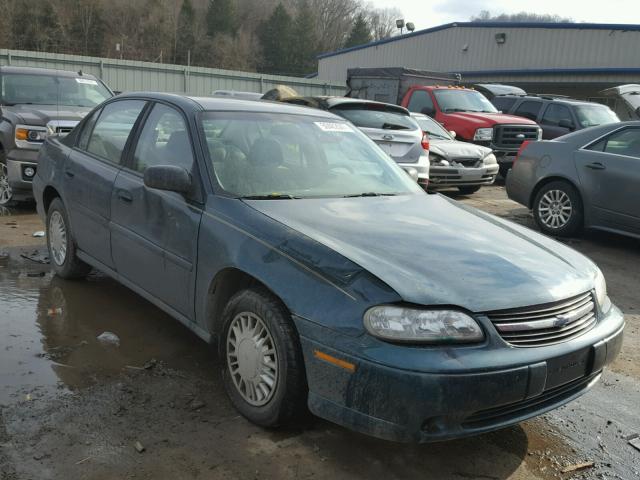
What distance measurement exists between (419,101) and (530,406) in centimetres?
1237

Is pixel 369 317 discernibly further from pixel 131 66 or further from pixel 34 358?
pixel 131 66

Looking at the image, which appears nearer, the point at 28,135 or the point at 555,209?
the point at 28,135

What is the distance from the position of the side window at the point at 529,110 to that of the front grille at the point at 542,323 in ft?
41.4

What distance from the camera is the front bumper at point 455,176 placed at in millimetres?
10297

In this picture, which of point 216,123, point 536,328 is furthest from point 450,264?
point 216,123

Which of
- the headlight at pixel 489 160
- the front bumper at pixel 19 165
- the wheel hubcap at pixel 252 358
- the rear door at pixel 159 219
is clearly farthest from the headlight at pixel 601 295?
the headlight at pixel 489 160

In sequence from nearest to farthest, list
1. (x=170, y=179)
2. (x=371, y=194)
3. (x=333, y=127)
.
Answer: (x=170, y=179) < (x=371, y=194) < (x=333, y=127)

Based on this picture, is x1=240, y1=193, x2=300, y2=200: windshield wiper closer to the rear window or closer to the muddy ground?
the muddy ground

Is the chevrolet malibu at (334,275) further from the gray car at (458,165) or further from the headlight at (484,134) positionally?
the headlight at (484,134)

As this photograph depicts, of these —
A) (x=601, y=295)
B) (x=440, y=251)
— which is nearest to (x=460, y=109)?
(x=601, y=295)

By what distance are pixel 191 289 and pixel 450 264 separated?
58.1 inches

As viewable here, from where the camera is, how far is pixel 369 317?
2588 mm

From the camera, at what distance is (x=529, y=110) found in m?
14.8

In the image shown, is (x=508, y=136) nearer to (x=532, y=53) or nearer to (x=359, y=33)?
(x=532, y=53)
